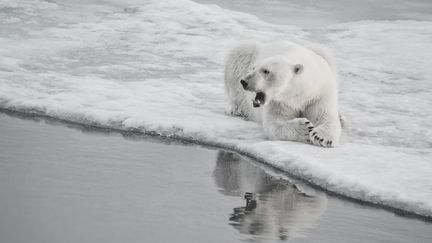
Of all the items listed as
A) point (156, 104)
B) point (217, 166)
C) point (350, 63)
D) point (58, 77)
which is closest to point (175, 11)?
point (350, 63)

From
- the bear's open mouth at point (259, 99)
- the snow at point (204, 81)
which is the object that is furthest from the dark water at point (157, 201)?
the bear's open mouth at point (259, 99)

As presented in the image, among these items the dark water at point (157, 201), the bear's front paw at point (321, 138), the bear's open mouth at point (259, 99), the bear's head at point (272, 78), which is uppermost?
the bear's head at point (272, 78)

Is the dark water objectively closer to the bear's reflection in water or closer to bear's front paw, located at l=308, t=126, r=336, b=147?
the bear's reflection in water

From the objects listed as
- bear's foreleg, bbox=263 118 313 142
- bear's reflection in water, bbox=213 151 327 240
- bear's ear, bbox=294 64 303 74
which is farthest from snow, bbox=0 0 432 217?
bear's ear, bbox=294 64 303 74

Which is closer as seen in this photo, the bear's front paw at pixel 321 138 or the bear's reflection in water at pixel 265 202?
the bear's reflection in water at pixel 265 202

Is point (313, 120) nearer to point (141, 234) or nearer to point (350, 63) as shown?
point (141, 234)

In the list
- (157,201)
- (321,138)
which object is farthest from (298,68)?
(157,201)

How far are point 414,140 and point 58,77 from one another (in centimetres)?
390

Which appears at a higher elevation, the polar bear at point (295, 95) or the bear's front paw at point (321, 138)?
the polar bear at point (295, 95)

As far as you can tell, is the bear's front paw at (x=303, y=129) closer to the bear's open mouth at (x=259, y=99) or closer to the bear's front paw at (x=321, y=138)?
the bear's front paw at (x=321, y=138)

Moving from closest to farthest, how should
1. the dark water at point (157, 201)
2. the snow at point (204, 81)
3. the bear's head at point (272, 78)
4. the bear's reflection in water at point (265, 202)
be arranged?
the dark water at point (157, 201)
the bear's reflection in water at point (265, 202)
the snow at point (204, 81)
the bear's head at point (272, 78)

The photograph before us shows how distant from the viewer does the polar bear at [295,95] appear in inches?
227

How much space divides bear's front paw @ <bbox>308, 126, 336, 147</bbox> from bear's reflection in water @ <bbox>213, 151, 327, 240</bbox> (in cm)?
66

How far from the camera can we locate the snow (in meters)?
5.37
